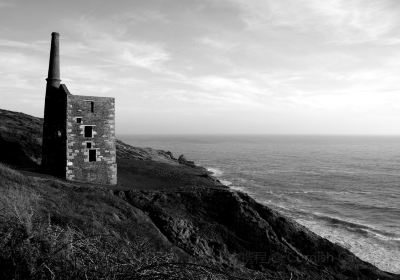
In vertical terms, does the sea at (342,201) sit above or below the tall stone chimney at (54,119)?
below

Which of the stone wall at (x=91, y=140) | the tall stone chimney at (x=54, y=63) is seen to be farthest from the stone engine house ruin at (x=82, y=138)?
the tall stone chimney at (x=54, y=63)

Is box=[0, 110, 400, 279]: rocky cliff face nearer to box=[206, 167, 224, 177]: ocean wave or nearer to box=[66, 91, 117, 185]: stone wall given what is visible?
box=[66, 91, 117, 185]: stone wall

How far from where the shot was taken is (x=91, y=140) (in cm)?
3144

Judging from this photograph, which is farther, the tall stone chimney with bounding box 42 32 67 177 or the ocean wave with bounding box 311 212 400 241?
the ocean wave with bounding box 311 212 400 241

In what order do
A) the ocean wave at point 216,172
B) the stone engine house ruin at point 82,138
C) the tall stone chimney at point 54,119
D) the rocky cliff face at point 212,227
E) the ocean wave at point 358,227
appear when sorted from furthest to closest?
the ocean wave at point 216,172, the ocean wave at point 358,227, the tall stone chimney at point 54,119, the stone engine house ruin at point 82,138, the rocky cliff face at point 212,227

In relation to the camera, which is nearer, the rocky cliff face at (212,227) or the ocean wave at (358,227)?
the rocky cliff face at (212,227)

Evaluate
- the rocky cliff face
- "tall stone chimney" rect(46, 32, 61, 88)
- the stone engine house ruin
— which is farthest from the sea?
"tall stone chimney" rect(46, 32, 61, 88)

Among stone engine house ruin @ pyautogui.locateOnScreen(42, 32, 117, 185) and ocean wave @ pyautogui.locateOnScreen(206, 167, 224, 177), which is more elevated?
stone engine house ruin @ pyautogui.locateOnScreen(42, 32, 117, 185)

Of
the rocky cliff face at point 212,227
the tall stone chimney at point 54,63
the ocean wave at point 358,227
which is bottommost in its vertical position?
the ocean wave at point 358,227

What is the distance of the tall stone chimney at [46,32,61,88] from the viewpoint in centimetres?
3528

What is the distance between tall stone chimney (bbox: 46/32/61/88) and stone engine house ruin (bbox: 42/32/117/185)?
8.42ft

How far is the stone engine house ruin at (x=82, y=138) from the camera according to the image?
30484 mm

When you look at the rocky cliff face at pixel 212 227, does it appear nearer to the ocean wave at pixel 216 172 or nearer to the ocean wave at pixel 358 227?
the ocean wave at pixel 358 227

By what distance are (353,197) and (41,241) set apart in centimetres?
5686
